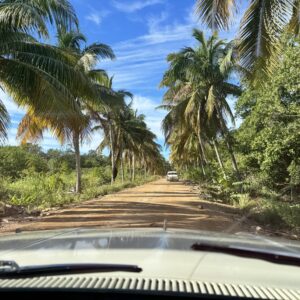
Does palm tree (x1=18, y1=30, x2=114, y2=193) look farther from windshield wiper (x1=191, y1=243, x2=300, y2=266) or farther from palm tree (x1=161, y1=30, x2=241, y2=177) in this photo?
windshield wiper (x1=191, y1=243, x2=300, y2=266)

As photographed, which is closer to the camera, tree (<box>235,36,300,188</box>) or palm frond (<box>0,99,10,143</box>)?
palm frond (<box>0,99,10,143</box>)

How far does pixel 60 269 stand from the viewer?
2.33 meters

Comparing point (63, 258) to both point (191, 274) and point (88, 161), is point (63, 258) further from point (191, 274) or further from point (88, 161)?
point (88, 161)

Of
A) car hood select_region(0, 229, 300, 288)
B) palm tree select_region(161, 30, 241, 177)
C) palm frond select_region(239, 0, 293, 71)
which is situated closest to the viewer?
car hood select_region(0, 229, 300, 288)

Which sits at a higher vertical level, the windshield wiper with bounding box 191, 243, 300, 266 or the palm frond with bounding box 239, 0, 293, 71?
the palm frond with bounding box 239, 0, 293, 71

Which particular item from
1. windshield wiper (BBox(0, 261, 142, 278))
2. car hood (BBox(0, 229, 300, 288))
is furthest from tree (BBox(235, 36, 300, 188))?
windshield wiper (BBox(0, 261, 142, 278))

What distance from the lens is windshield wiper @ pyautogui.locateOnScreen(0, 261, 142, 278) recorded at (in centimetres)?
227

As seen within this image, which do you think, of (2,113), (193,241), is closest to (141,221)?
(2,113)

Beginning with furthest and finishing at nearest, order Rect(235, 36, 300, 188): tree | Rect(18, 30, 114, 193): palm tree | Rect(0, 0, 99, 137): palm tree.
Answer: Rect(235, 36, 300, 188): tree, Rect(18, 30, 114, 193): palm tree, Rect(0, 0, 99, 137): palm tree

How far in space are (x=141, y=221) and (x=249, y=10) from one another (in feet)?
21.6

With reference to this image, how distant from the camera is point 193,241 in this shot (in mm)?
3473

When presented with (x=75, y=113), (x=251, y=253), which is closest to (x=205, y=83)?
(x=75, y=113)

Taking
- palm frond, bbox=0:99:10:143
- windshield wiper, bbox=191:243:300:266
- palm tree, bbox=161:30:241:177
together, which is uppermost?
palm tree, bbox=161:30:241:177

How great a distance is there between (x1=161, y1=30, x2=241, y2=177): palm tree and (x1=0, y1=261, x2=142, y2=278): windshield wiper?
25.2 m
